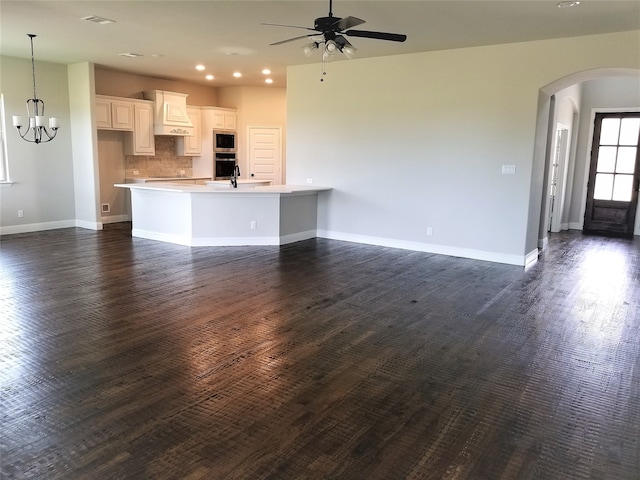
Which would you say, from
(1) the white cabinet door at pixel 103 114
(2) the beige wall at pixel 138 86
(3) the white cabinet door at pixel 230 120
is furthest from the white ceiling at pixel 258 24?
(3) the white cabinet door at pixel 230 120

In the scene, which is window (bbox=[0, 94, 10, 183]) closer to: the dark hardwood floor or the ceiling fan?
the dark hardwood floor

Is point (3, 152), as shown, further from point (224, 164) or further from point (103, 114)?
point (224, 164)

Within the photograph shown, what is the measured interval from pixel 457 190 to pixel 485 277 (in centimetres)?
151

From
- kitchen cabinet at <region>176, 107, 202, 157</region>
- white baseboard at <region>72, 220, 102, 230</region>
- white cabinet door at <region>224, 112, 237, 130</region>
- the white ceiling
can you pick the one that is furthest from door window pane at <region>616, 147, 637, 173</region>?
white baseboard at <region>72, 220, 102, 230</region>

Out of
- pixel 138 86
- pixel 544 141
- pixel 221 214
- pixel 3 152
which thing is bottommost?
pixel 221 214

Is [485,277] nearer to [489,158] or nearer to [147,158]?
[489,158]

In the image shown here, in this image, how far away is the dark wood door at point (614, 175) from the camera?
29.7 feet

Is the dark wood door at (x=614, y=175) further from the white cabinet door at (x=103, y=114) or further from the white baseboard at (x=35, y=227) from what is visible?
the white baseboard at (x=35, y=227)

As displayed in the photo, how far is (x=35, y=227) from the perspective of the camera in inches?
327

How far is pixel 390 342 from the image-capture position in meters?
3.66

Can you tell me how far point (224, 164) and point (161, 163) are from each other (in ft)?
4.48

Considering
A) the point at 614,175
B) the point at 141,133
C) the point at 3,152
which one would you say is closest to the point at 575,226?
the point at 614,175

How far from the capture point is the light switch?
6.24m

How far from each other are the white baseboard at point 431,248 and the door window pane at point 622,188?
4.32 m
